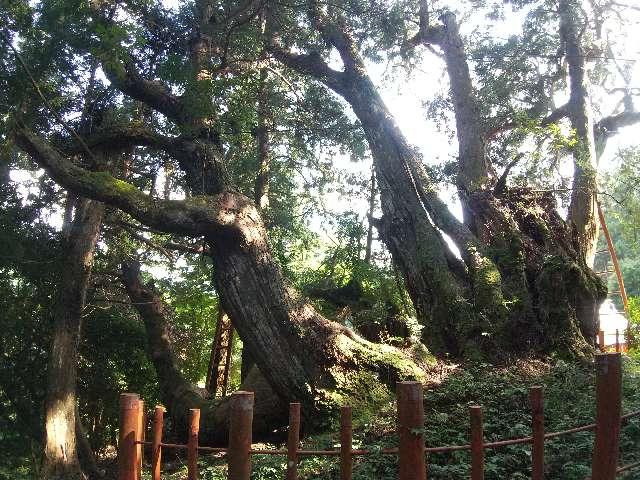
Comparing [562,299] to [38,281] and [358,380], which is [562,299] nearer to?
[358,380]

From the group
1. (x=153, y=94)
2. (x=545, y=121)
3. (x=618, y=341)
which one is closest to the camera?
(x=153, y=94)

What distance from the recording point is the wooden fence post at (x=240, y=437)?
2623 millimetres

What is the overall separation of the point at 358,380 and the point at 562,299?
326cm

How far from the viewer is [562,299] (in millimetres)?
7848

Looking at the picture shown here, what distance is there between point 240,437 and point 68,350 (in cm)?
763

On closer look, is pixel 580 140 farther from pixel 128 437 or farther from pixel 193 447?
pixel 128 437

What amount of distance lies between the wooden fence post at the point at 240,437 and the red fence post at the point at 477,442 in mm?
1075

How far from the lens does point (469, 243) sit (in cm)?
866

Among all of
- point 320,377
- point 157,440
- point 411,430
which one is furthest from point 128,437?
point 320,377

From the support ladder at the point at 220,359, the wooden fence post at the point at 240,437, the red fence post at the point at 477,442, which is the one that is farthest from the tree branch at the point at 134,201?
the support ladder at the point at 220,359

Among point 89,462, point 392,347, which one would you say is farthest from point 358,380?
point 89,462

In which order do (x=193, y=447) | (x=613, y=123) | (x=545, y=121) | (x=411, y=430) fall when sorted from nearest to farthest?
(x=411, y=430)
(x=193, y=447)
(x=545, y=121)
(x=613, y=123)

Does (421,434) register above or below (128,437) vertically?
above

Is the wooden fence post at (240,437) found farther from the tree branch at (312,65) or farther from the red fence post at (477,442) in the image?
the tree branch at (312,65)
